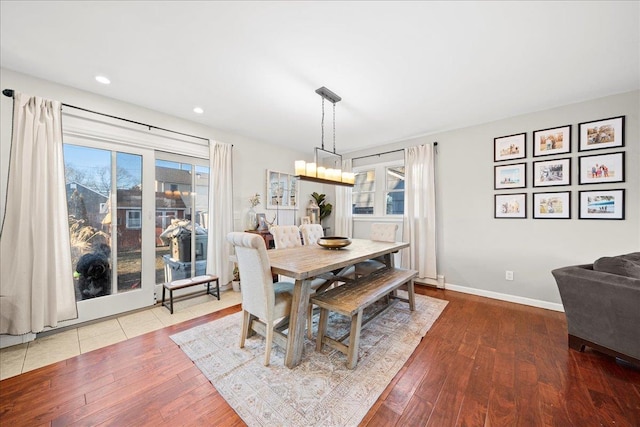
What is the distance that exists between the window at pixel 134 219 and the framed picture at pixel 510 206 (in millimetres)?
4840

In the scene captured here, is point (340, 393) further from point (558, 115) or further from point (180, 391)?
point (558, 115)

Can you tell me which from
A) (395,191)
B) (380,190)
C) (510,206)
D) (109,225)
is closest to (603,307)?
(510,206)

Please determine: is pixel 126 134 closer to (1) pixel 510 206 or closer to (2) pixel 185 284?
(2) pixel 185 284

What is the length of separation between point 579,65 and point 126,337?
5.03m

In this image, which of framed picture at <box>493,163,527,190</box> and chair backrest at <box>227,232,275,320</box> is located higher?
framed picture at <box>493,163,527,190</box>

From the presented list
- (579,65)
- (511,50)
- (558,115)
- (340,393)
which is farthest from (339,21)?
(558,115)

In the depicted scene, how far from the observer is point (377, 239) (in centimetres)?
376

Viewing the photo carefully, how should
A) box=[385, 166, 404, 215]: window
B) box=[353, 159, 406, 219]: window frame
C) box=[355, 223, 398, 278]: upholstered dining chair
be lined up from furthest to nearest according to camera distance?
box=[353, 159, 406, 219]: window frame < box=[385, 166, 404, 215]: window < box=[355, 223, 398, 278]: upholstered dining chair

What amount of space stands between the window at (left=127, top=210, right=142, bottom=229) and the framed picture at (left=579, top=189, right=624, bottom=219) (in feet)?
17.8

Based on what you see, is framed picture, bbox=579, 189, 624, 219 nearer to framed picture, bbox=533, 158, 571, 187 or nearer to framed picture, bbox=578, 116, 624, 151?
framed picture, bbox=533, 158, 571, 187

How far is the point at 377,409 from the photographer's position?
149 centimetres

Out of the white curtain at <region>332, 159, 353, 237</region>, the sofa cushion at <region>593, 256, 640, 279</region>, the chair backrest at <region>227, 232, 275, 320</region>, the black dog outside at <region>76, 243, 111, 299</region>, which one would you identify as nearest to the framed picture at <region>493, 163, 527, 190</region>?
the sofa cushion at <region>593, 256, 640, 279</region>

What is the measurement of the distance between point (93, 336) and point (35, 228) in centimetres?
117

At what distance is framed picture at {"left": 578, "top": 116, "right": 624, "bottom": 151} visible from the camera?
8.53ft
